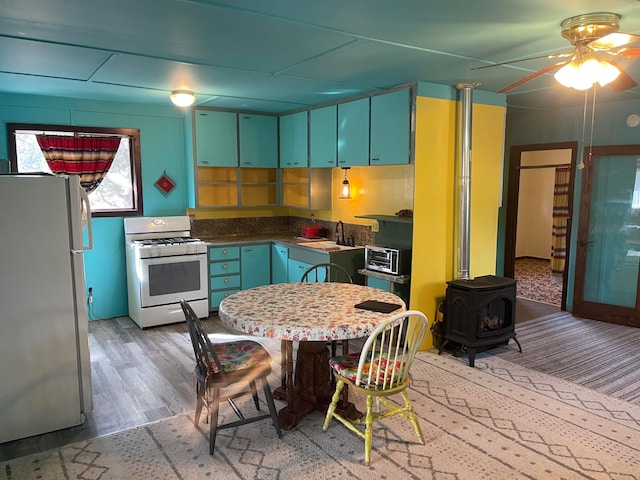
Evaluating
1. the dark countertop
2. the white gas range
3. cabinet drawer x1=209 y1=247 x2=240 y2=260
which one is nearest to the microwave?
the dark countertop

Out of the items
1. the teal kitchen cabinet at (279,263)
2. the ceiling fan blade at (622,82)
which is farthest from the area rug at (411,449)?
the teal kitchen cabinet at (279,263)

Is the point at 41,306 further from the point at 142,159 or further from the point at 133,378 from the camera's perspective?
the point at 142,159

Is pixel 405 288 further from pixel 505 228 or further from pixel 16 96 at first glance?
pixel 16 96

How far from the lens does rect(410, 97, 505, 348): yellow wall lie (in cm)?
412

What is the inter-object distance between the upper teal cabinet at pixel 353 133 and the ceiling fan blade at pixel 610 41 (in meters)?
2.10

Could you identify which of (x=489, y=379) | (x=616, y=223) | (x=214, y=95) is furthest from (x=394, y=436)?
(x=616, y=223)

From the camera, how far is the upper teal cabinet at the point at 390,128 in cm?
407

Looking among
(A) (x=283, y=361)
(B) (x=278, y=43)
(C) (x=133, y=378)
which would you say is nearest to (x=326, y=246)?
(A) (x=283, y=361)

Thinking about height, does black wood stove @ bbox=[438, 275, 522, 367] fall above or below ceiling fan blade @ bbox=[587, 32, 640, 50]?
below

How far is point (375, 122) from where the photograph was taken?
14.3ft

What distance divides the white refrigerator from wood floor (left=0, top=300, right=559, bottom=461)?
0.15 m

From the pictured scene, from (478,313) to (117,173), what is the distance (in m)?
4.13

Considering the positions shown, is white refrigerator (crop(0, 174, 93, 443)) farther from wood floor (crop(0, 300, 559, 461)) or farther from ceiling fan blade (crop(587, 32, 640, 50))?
ceiling fan blade (crop(587, 32, 640, 50))

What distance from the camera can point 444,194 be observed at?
429 centimetres
